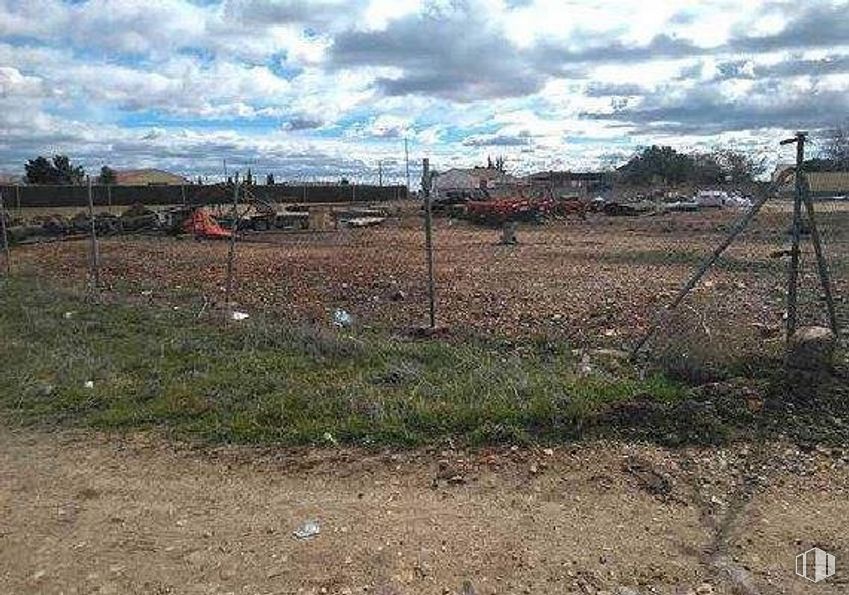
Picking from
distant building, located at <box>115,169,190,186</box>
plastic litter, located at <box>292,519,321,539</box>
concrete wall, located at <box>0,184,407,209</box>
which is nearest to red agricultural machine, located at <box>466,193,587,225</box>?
concrete wall, located at <box>0,184,407,209</box>

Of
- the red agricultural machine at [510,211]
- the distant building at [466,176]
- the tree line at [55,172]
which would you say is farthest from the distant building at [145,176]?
the red agricultural machine at [510,211]

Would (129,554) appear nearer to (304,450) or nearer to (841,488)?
(304,450)

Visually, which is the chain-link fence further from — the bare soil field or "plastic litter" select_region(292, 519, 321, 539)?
"plastic litter" select_region(292, 519, 321, 539)

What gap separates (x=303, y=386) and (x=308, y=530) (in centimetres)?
239

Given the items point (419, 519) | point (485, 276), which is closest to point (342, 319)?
point (485, 276)

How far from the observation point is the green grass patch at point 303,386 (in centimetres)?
541

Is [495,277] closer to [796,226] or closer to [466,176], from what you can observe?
[796,226]

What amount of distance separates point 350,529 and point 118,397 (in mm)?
3126

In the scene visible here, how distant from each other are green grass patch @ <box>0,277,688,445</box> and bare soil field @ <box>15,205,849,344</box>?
4.73ft

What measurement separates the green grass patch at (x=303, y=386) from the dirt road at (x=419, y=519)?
0.37m

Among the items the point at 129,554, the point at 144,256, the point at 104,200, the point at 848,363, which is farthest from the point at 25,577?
the point at 104,200

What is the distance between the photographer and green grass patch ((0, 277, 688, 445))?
213 inches

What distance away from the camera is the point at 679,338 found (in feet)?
21.3

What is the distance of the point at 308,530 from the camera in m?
4.05
